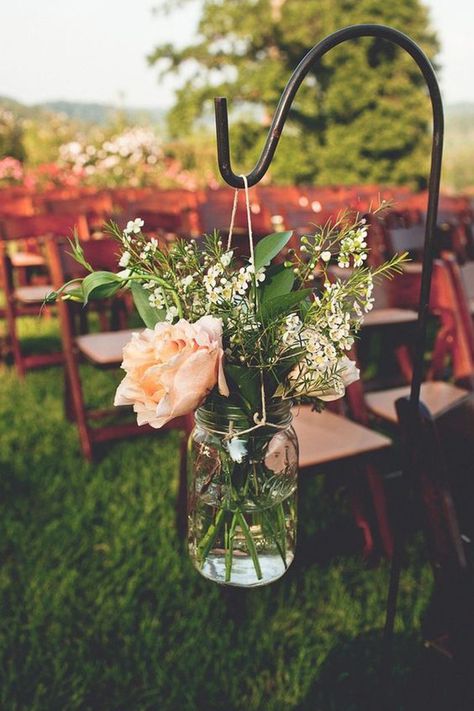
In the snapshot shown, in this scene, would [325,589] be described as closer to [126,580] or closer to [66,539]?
[126,580]

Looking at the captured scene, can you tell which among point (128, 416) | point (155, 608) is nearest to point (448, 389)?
point (155, 608)

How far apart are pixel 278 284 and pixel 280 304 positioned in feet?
0.21

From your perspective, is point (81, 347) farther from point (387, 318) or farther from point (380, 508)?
point (380, 508)

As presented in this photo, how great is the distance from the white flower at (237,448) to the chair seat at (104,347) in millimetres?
2215

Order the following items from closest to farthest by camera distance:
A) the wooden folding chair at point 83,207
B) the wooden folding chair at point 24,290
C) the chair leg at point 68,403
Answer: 1. the chair leg at point 68,403
2. the wooden folding chair at point 24,290
3. the wooden folding chair at point 83,207

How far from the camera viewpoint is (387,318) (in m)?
3.44

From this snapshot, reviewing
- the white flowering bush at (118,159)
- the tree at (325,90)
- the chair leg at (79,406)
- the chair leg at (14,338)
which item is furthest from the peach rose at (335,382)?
the tree at (325,90)

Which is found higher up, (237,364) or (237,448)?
(237,364)

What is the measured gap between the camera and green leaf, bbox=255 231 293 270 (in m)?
0.87

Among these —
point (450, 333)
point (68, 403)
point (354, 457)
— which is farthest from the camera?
point (68, 403)

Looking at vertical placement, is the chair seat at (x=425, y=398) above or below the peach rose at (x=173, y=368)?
below

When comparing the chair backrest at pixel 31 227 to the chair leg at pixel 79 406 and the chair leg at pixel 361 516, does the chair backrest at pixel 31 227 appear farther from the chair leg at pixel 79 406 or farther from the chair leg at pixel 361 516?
the chair leg at pixel 361 516

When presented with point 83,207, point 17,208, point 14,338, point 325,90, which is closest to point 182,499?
point 14,338

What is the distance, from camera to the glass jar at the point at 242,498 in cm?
89
